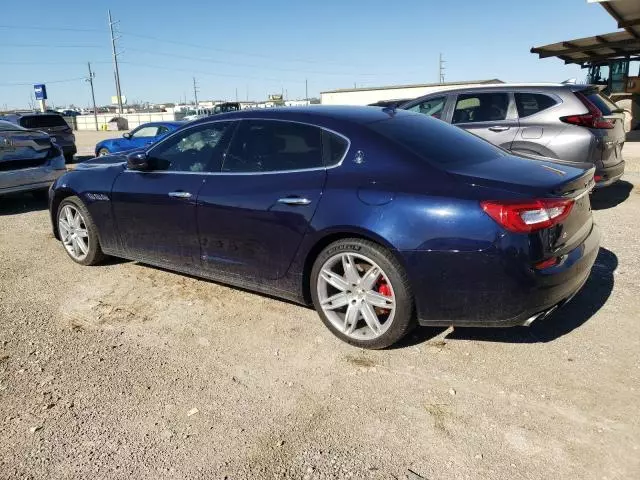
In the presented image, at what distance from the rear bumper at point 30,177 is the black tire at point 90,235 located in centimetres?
310

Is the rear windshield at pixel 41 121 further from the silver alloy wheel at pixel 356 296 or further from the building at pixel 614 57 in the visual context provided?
the building at pixel 614 57

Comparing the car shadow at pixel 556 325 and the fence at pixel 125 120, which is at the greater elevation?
the fence at pixel 125 120

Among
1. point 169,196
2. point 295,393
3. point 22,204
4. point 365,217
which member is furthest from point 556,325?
point 22,204

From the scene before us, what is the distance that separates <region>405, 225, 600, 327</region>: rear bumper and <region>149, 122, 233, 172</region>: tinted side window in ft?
6.16

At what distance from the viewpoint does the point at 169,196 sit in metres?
4.09

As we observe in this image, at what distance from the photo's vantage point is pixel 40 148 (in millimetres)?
7969

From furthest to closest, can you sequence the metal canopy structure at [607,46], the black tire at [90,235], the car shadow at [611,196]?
the metal canopy structure at [607,46], the car shadow at [611,196], the black tire at [90,235]

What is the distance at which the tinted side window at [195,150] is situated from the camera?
399 centimetres

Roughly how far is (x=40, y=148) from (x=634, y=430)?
843cm

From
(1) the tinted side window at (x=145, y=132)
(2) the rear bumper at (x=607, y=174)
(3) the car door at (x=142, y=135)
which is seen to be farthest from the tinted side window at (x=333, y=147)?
(1) the tinted side window at (x=145, y=132)

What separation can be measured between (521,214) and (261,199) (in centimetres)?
172

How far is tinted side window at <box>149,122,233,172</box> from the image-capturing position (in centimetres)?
399

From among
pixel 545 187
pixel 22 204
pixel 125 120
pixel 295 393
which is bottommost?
pixel 295 393

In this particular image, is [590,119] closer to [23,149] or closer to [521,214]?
[521,214]
